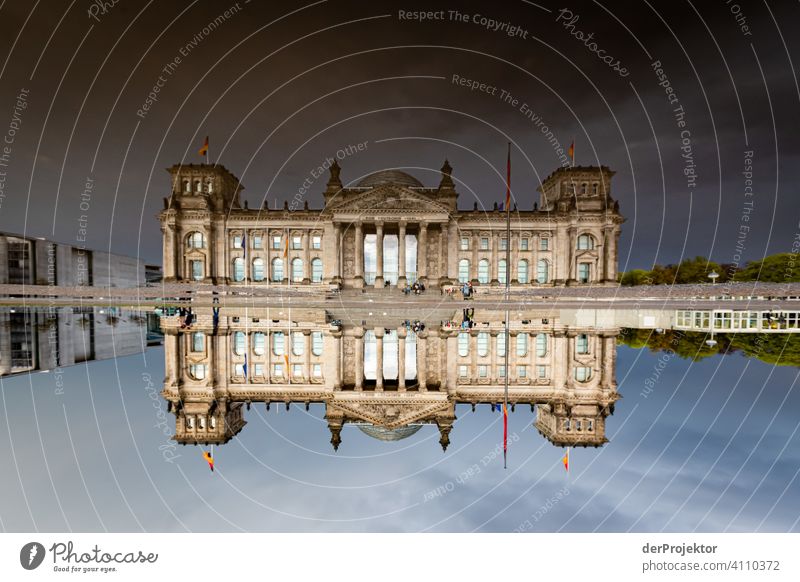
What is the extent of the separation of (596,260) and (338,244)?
46.5 meters

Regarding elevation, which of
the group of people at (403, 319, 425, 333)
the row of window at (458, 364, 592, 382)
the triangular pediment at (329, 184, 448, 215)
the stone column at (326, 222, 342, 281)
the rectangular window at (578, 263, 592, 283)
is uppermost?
the triangular pediment at (329, 184, 448, 215)

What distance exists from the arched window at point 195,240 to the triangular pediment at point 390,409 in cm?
5032

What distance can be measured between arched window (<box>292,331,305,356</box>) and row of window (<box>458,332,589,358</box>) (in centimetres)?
1404

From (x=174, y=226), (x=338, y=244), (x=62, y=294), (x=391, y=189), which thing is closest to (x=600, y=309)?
(x=391, y=189)

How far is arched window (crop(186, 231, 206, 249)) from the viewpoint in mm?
59878

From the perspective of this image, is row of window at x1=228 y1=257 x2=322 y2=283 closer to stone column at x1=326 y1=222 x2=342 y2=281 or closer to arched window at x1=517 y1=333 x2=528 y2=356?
stone column at x1=326 y1=222 x2=342 y2=281

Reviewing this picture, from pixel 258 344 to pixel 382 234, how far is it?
35.5 meters

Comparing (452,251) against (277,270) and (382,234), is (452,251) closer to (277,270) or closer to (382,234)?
(382,234)

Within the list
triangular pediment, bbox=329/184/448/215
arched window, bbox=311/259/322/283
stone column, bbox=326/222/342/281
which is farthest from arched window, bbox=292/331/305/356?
triangular pediment, bbox=329/184/448/215

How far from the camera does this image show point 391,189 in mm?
58500

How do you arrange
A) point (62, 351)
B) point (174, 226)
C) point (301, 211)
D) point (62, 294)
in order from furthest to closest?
point (301, 211) < point (174, 226) < point (62, 294) < point (62, 351)

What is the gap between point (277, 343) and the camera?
3014 cm

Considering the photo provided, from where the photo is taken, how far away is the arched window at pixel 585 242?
59.6 meters

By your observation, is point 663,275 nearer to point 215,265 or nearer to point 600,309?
point 600,309
